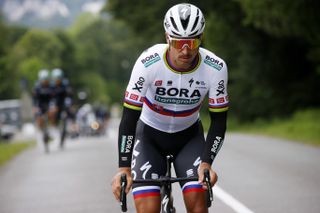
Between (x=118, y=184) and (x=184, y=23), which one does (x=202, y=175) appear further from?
(x=184, y=23)

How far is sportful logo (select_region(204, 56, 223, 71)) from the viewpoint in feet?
19.7

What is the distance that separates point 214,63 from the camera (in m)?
6.01

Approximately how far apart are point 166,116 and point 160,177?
53 cm

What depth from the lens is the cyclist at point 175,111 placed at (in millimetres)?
5590

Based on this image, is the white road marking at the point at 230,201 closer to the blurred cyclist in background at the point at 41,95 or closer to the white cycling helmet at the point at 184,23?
the white cycling helmet at the point at 184,23

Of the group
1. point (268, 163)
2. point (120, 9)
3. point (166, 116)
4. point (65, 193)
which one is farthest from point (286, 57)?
point (166, 116)

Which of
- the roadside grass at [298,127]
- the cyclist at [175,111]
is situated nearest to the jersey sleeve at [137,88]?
the cyclist at [175,111]

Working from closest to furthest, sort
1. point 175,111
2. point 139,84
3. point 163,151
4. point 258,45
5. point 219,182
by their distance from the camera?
1. point 139,84
2. point 175,111
3. point 163,151
4. point 219,182
5. point 258,45

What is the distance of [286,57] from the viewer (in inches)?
1281

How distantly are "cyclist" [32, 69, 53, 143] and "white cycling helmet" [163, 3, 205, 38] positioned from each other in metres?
12.8

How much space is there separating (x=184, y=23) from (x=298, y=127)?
2185 cm

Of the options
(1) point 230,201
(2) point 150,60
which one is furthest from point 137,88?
(1) point 230,201

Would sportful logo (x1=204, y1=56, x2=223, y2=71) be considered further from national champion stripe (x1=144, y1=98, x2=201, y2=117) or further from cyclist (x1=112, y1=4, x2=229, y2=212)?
national champion stripe (x1=144, y1=98, x2=201, y2=117)

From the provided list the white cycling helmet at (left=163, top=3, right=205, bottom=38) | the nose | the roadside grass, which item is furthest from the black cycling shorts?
the roadside grass
